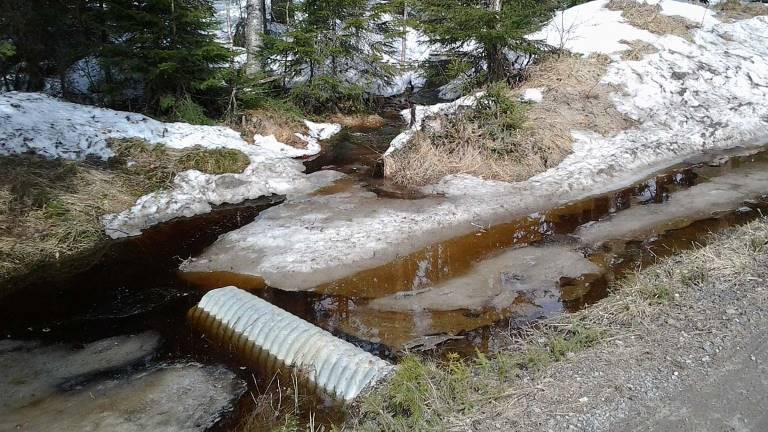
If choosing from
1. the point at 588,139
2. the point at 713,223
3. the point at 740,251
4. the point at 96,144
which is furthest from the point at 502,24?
the point at 96,144

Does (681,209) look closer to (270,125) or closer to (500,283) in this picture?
(500,283)

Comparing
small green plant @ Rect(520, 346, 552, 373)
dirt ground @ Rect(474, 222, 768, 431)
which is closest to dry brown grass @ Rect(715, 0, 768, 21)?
dirt ground @ Rect(474, 222, 768, 431)

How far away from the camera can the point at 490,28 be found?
11.9 metres

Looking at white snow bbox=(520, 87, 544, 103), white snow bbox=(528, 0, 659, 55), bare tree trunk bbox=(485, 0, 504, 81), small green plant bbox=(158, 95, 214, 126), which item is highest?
white snow bbox=(528, 0, 659, 55)

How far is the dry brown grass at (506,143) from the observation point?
995 cm

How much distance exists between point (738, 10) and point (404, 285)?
1888 centimetres

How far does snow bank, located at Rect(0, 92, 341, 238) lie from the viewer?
8.96 meters

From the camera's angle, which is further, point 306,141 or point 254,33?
point 254,33

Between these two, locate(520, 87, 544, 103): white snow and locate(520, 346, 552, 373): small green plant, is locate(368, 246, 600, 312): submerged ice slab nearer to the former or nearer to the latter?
locate(520, 346, 552, 373): small green plant

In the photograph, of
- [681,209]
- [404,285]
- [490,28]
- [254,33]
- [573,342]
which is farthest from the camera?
[254,33]

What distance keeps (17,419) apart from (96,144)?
6957 mm

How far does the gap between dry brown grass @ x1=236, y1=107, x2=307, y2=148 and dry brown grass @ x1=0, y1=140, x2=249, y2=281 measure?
2.26 metres

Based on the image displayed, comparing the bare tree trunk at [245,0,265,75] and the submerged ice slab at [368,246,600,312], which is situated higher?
the bare tree trunk at [245,0,265,75]

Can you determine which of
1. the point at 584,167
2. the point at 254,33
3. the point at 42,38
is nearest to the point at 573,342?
the point at 584,167
